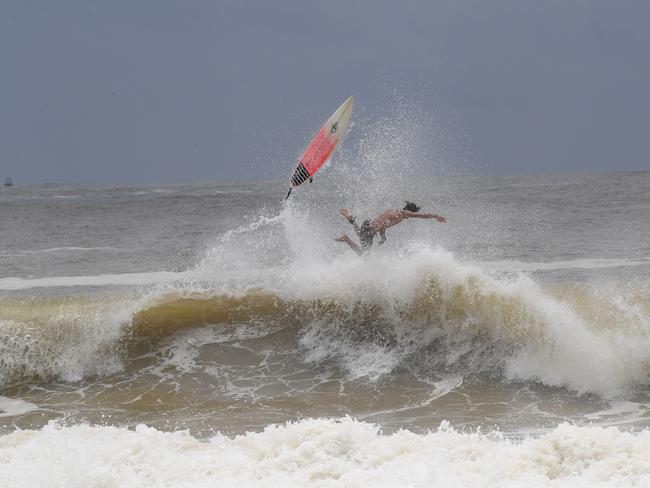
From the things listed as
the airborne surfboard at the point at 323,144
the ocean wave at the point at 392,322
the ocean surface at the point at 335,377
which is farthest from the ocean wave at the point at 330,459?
the airborne surfboard at the point at 323,144

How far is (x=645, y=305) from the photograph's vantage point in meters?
11.7

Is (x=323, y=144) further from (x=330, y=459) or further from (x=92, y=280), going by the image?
(x=330, y=459)

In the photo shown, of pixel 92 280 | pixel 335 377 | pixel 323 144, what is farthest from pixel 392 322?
pixel 92 280

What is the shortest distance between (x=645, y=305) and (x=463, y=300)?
8.81ft

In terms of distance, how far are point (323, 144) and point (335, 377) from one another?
5.48m

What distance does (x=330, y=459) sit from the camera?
20.7 ft

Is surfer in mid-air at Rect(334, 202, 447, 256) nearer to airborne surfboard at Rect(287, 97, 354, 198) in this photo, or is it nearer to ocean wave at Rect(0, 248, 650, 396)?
ocean wave at Rect(0, 248, 650, 396)

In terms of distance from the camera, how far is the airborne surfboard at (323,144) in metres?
14.9

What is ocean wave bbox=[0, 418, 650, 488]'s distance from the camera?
5.91 metres

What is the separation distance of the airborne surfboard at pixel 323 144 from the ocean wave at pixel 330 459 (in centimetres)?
840

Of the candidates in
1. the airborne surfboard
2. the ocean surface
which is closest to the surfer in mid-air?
the ocean surface

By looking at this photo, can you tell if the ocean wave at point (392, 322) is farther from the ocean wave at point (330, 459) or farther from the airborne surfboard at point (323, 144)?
the ocean wave at point (330, 459)

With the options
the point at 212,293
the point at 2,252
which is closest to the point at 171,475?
the point at 212,293

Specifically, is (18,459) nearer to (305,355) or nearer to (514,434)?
(514,434)
